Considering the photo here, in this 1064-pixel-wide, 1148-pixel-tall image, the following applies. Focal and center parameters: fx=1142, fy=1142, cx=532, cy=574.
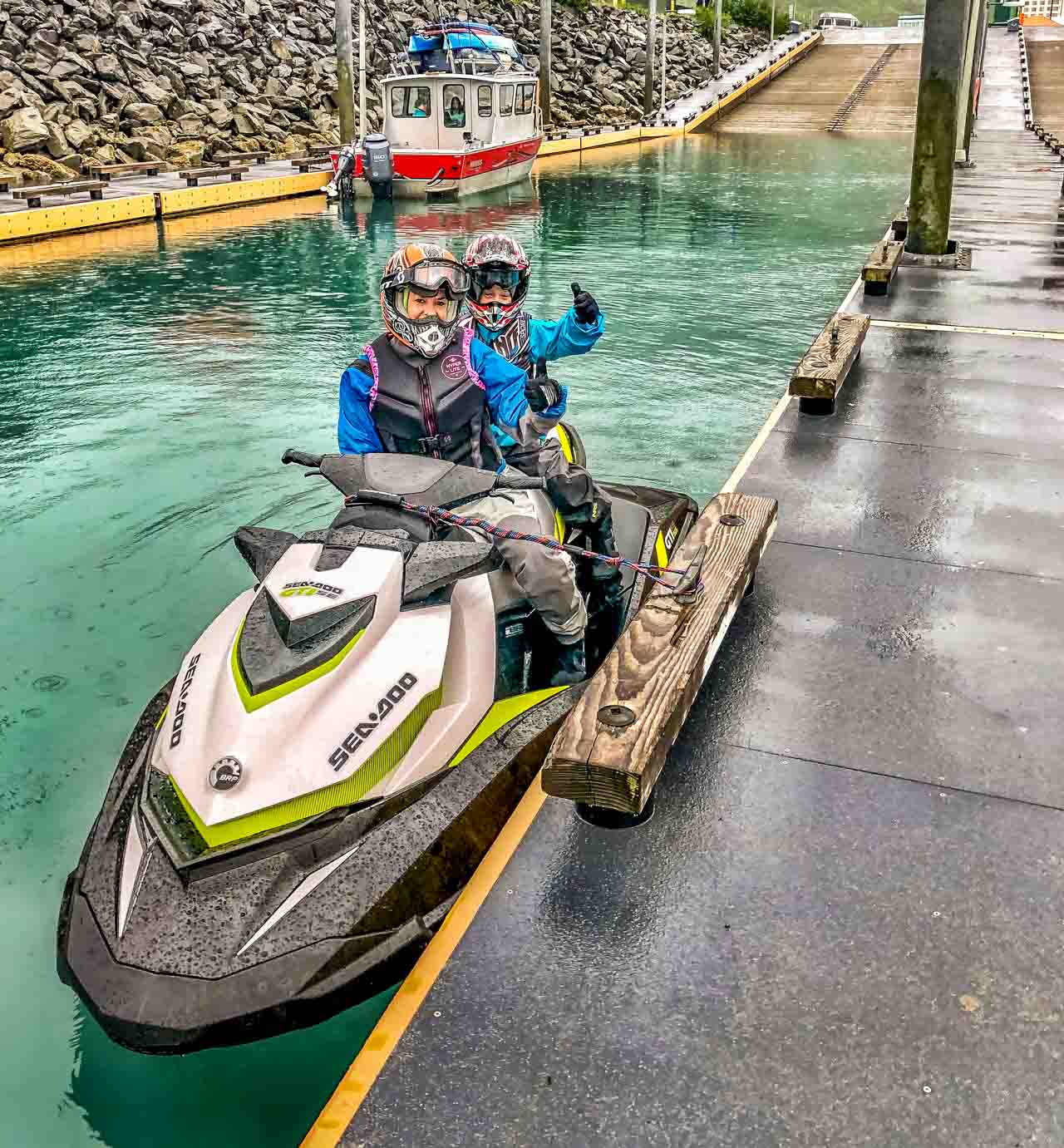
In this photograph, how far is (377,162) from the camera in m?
25.0

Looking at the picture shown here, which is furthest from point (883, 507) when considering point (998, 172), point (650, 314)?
point (998, 172)

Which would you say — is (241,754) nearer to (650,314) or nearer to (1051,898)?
(1051,898)

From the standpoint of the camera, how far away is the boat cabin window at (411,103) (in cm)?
2794

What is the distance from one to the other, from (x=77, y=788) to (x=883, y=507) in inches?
153

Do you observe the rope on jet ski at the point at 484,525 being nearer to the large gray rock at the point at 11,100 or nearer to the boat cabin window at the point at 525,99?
the large gray rock at the point at 11,100

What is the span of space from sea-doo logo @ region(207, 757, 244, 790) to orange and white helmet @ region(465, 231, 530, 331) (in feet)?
8.70

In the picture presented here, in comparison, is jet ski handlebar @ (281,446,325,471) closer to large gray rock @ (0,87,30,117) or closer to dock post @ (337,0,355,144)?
large gray rock @ (0,87,30,117)

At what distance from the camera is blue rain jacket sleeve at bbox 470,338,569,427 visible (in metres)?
4.28

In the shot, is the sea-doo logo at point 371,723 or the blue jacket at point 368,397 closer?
the sea-doo logo at point 371,723

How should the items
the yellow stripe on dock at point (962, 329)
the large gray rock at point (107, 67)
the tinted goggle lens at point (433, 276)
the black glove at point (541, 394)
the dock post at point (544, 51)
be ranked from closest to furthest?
the tinted goggle lens at point (433, 276) → the black glove at point (541, 394) → the yellow stripe on dock at point (962, 329) → the large gray rock at point (107, 67) → the dock post at point (544, 51)

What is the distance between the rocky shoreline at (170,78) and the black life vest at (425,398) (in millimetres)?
21099

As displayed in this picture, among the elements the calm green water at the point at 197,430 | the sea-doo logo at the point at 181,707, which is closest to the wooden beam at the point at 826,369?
the calm green water at the point at 197,430

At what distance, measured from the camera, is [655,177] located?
1225 inches

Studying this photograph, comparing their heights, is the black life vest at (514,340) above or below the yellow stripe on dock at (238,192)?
below
